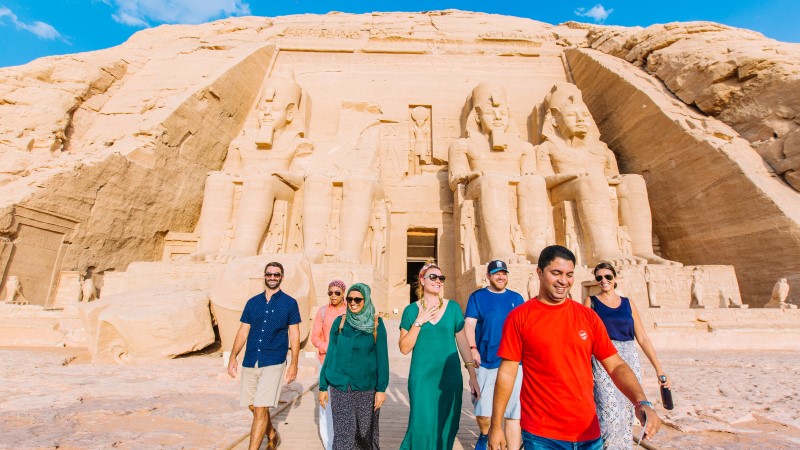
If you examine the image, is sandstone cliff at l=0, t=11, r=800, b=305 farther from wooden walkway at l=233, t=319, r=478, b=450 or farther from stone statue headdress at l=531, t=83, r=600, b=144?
wooden walkway at l=233, t=319, r=478, b=450

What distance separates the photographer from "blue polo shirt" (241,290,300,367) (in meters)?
2.00

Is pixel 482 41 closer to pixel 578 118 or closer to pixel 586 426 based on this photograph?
pixel 578 118

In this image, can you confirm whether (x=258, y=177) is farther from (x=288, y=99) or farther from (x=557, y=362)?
(x=557, y=362)

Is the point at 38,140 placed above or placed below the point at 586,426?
above

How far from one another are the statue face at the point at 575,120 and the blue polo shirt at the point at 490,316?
20.7ft

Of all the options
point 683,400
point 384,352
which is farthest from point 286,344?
point 683,400

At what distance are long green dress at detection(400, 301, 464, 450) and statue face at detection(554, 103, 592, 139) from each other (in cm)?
663

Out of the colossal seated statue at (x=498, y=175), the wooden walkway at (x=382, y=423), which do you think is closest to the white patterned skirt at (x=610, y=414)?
the wooden walkway at (x=382, y=423)

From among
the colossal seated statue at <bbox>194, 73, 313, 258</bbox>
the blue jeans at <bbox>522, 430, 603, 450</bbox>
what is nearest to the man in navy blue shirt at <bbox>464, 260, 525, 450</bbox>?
the blue jeans at <bbox>522, 430, 603, 450</bbox>

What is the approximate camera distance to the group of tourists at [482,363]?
1.23 metres

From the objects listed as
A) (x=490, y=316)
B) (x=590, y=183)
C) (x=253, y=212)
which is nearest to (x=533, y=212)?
(x=590, y=183)

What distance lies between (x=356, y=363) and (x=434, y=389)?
34cm

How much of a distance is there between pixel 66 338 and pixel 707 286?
25.1ft

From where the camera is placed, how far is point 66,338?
4.99 meters
